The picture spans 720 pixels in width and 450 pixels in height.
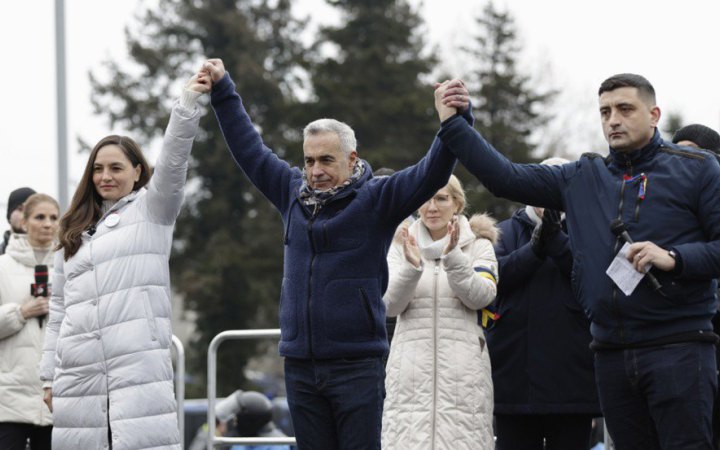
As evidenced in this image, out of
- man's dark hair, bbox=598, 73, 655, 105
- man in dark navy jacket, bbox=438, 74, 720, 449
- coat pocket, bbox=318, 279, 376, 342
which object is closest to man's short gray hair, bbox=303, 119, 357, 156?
man in dark navy jacket, bbox=438, 74, 720, 449

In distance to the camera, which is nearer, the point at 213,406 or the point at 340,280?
the point at 340,280

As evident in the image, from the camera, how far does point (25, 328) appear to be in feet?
24.9

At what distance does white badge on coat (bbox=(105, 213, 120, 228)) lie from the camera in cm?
610

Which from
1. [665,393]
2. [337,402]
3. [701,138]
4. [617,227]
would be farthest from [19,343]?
[701,138]

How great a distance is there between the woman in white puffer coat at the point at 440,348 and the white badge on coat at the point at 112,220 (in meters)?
1.53

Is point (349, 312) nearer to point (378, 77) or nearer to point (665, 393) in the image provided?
point (665, 393)

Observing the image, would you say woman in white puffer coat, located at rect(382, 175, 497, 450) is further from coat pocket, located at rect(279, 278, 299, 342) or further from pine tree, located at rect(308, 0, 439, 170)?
pine tree, located at rect(308, 0, 439, 170)

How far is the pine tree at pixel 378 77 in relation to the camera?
36.9m

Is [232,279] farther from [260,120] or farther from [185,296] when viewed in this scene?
[260,120]

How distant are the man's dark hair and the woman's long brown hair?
246cm

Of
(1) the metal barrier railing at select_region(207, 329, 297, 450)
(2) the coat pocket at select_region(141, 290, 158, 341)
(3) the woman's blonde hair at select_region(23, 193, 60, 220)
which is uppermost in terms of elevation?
(3) the woman's blonde hair at select_region(23, 193, 60, 220)

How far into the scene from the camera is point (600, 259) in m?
5.41

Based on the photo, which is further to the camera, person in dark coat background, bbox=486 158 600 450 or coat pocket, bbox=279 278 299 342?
person in dark coat background, bbox=486 158 600 450

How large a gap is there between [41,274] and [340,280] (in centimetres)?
274
